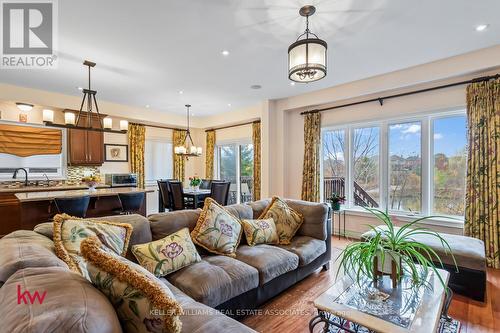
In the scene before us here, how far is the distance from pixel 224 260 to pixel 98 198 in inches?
110

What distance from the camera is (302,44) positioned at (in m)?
2.10

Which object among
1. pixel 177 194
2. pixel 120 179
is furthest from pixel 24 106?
pixel 177 194

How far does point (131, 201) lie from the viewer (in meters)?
3.90

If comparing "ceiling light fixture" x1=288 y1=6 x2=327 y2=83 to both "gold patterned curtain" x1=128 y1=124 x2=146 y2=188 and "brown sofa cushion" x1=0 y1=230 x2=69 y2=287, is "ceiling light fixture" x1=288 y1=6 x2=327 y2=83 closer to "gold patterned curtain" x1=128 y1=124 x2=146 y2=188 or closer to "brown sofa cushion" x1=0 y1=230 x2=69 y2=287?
"brown sofa cushion" x1=0 y1=230 x2=69 y2=287

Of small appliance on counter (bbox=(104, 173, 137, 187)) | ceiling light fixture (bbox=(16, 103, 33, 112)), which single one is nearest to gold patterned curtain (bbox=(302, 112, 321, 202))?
small appliance on counter (bbox=(104, 173, 137, 187))

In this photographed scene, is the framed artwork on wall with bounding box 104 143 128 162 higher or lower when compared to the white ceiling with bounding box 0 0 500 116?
lower

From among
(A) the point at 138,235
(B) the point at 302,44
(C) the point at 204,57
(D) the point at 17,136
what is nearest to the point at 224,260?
(A) the point at 138,235

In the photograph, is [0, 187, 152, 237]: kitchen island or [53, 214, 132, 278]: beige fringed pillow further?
[0, 187, 152, 237]: kitchen island

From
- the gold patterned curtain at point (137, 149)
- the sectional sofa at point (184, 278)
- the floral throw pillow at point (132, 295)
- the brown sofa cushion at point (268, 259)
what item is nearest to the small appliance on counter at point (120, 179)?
the gold patterned curtain at point (137, 149)

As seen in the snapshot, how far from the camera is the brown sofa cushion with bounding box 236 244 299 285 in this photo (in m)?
2.14

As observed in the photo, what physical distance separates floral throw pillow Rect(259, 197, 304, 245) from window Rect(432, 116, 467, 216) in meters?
2.45

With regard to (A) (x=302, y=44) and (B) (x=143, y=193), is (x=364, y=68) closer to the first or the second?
(A) (x=302, y=44)

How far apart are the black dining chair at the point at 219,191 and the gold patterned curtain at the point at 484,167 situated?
3.99m

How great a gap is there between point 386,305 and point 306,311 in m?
0.89
